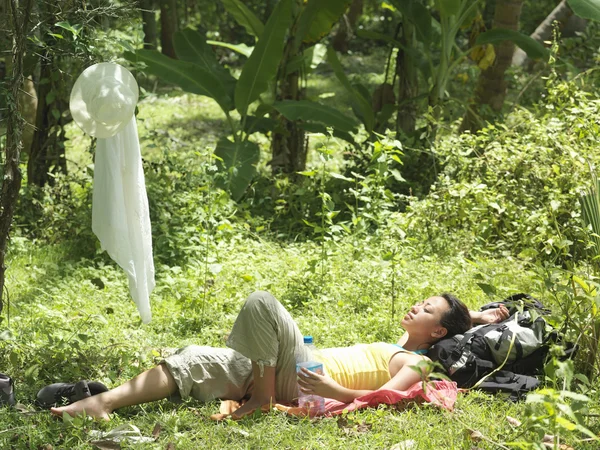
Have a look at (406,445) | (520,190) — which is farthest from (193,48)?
(406,445)

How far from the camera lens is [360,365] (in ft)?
12.0

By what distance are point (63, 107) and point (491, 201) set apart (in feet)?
11.0

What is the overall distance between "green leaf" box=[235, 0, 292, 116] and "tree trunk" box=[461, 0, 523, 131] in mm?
1795

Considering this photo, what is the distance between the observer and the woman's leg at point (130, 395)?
11.2 ft

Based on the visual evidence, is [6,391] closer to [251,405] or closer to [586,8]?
[251,405]

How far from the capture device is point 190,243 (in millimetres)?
5480

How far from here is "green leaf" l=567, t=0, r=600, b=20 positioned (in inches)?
230

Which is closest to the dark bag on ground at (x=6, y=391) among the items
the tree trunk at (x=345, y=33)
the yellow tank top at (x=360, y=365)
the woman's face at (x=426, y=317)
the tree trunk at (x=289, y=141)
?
the yellow tank top at (x=360, y=365)

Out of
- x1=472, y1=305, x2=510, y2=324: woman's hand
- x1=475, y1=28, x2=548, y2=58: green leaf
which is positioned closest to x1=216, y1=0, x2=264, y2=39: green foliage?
x1=475, y1=28, x2=548, y2=58: green leaf

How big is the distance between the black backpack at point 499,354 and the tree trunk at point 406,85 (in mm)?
3857

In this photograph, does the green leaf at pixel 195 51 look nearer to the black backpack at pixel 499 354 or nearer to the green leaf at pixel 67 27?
the green leaf at pixel 67 27

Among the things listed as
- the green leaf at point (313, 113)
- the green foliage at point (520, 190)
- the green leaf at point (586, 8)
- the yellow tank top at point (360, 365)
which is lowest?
the yellow tank top at point (360, 365)

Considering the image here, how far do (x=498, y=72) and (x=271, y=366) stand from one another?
16.1ft

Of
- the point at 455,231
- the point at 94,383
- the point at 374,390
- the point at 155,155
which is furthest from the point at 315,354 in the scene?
the point at 155,155
